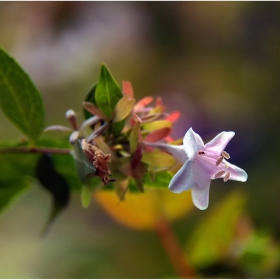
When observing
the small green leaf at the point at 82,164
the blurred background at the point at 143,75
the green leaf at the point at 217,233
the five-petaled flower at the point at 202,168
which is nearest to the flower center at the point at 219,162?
the five-petaled flower at the point at 202,168

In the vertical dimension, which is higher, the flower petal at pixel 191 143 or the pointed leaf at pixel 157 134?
the flower petal at pixel 191 143

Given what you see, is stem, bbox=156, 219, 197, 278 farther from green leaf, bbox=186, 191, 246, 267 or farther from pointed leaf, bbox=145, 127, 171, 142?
pointed leaf, bbox=145, 127, 171, 142

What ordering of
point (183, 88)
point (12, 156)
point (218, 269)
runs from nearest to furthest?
point (12, 156) < point (218, 269) < point (183, 88)

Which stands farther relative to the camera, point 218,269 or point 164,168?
point 218,269

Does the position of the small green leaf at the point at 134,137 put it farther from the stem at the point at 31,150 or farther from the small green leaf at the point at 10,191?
the small green leaf at the point at 10,191

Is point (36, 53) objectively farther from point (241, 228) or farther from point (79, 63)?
point (241, 228)

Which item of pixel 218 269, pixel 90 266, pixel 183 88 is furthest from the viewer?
pixel 183 88

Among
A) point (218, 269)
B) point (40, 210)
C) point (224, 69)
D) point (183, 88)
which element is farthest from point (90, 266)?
point (224, 69)
